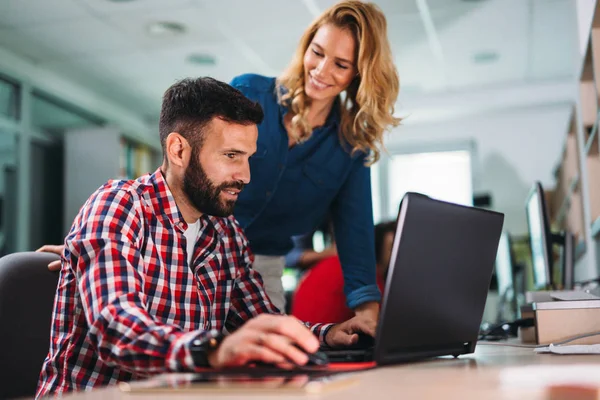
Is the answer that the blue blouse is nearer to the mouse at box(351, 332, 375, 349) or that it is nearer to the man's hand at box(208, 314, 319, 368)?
the mouse at box(351, 332, 375, 349)

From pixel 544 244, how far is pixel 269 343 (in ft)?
5.14

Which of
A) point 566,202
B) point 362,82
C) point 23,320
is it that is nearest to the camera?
point 23,320

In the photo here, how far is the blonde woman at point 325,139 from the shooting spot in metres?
1.86

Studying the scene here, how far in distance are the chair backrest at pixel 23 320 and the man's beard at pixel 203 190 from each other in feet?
1.10

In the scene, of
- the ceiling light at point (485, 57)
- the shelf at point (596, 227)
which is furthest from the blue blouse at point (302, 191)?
the ceiling light at point (485, 57)

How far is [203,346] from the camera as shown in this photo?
876 millimetres

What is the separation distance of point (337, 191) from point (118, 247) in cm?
97

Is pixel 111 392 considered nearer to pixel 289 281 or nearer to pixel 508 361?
pixel 508 361

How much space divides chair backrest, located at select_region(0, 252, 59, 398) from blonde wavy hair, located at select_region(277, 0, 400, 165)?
0.82 meters

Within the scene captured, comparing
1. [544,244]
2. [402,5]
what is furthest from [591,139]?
[402,5]

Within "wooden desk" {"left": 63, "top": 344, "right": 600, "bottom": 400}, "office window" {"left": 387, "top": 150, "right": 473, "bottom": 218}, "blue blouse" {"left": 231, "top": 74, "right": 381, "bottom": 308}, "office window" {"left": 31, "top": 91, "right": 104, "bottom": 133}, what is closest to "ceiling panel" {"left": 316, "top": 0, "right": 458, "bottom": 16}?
"office window" {"left": 387, "top": 150, "right": 473, "bottom": 218}

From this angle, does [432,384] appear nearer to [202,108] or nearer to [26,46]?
[202,108]

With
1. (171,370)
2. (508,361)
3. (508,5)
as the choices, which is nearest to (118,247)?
(171,370)

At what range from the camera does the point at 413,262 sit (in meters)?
0.99
